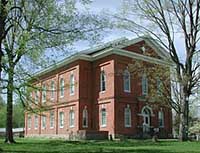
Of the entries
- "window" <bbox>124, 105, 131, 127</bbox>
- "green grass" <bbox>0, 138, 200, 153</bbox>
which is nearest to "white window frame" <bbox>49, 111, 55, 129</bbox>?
"window" <bbox>124, 105, 131, 127</bbox>

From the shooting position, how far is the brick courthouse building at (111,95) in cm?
3734

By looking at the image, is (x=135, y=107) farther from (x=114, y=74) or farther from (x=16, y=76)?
(x=16, y=76)

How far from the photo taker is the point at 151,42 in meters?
41.2

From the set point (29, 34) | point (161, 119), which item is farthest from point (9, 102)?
point (161, 119)

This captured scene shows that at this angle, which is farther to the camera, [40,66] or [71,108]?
[71,108]

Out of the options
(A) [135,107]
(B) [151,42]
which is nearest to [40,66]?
(A) [135,107]

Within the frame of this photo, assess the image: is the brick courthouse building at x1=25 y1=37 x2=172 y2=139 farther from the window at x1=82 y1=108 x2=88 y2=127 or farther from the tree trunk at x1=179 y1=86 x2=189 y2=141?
the tree trunk at x1=179 y1=86 x2=189 y2=141

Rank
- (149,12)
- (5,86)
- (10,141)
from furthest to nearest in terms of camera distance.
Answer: (149,12), (10,141), (5,86)

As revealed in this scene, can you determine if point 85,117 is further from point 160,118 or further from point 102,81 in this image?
point 160,118

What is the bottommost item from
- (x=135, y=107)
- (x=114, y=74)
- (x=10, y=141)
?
(x=10, y=141)

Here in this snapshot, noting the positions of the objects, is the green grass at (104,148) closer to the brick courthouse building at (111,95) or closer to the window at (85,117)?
the brick courthouse building at (111,95)

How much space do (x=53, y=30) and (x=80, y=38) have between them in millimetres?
1516

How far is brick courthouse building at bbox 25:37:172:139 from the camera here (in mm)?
37344

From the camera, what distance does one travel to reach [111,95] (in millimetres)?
37312
